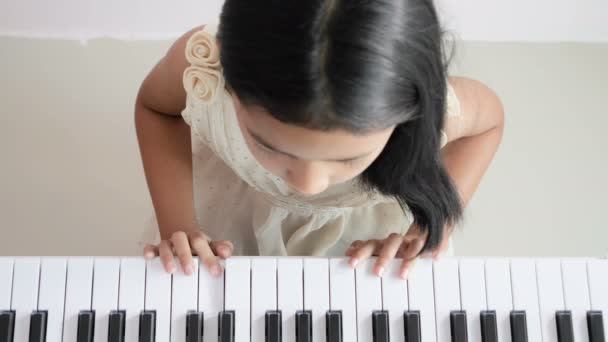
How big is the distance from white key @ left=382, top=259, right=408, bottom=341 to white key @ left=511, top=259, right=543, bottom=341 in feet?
0.45

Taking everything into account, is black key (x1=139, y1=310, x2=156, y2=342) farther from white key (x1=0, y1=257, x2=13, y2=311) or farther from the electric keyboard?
white key (x1=0, y1=257, x2=13, y2=311)

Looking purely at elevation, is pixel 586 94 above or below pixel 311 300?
above

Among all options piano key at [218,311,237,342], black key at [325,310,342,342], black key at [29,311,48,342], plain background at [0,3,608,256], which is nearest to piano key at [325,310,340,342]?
black key at [325,310,342,342]

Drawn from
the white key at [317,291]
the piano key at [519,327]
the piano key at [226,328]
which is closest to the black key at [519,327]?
the piano key at [519,327]

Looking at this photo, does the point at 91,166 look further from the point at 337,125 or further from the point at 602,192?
the point at 602,192

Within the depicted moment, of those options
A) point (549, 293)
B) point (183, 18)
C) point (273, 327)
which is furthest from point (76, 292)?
point (183, 18)

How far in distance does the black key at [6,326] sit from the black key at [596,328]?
0.69 metres

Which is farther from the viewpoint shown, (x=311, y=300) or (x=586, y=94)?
(x=586, y=94)

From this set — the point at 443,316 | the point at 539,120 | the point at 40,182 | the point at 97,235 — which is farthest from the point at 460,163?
the point at 40,182

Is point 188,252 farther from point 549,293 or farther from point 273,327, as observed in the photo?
point 549,293

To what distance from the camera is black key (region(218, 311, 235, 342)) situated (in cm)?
71

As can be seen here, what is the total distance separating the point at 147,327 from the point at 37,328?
13cm

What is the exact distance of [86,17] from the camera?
1.37 meters

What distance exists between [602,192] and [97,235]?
1.12 m
